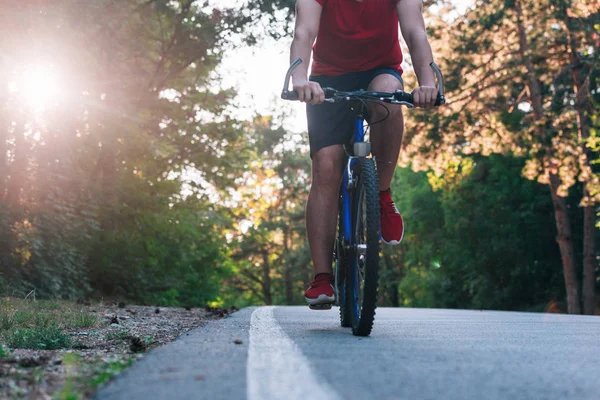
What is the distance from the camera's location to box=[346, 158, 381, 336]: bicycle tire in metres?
4.52

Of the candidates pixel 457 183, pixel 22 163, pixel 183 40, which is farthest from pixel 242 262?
pixel 22 163

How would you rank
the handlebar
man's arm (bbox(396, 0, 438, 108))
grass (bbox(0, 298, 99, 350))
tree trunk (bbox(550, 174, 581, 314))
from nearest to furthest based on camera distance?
grass (bbox(0, 298, 99, 350)), the handlebar, man's arm (bbox(396, 0, 438, 108)), tree trunk (bbox(550, 174, 581, 314))

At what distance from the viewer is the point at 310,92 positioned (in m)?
4.73

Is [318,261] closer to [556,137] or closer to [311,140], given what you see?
[311,140]

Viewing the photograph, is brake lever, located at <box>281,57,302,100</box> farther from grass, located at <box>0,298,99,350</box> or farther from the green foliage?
the green foliage

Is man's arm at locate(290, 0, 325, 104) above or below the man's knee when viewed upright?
above

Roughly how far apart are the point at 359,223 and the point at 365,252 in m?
0.30

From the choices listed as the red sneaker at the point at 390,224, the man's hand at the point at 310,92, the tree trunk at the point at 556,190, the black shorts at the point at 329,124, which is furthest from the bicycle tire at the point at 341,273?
the tree trunk at the point at 556,190

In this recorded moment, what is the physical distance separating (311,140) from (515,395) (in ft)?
9.33

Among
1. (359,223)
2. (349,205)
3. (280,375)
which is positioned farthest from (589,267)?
(280,375)

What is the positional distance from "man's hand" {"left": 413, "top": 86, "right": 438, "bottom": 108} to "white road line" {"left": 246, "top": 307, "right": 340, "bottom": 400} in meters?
1.72

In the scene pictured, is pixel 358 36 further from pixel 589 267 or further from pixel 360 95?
pixel 589 267

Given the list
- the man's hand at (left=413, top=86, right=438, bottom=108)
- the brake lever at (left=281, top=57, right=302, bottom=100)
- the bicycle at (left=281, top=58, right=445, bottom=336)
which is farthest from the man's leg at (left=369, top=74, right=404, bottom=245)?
the brake lever at (left=281, top=57, right=302, bottom=100)

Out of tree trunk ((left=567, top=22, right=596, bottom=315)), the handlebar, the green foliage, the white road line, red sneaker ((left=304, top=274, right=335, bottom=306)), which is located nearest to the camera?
the white road line
